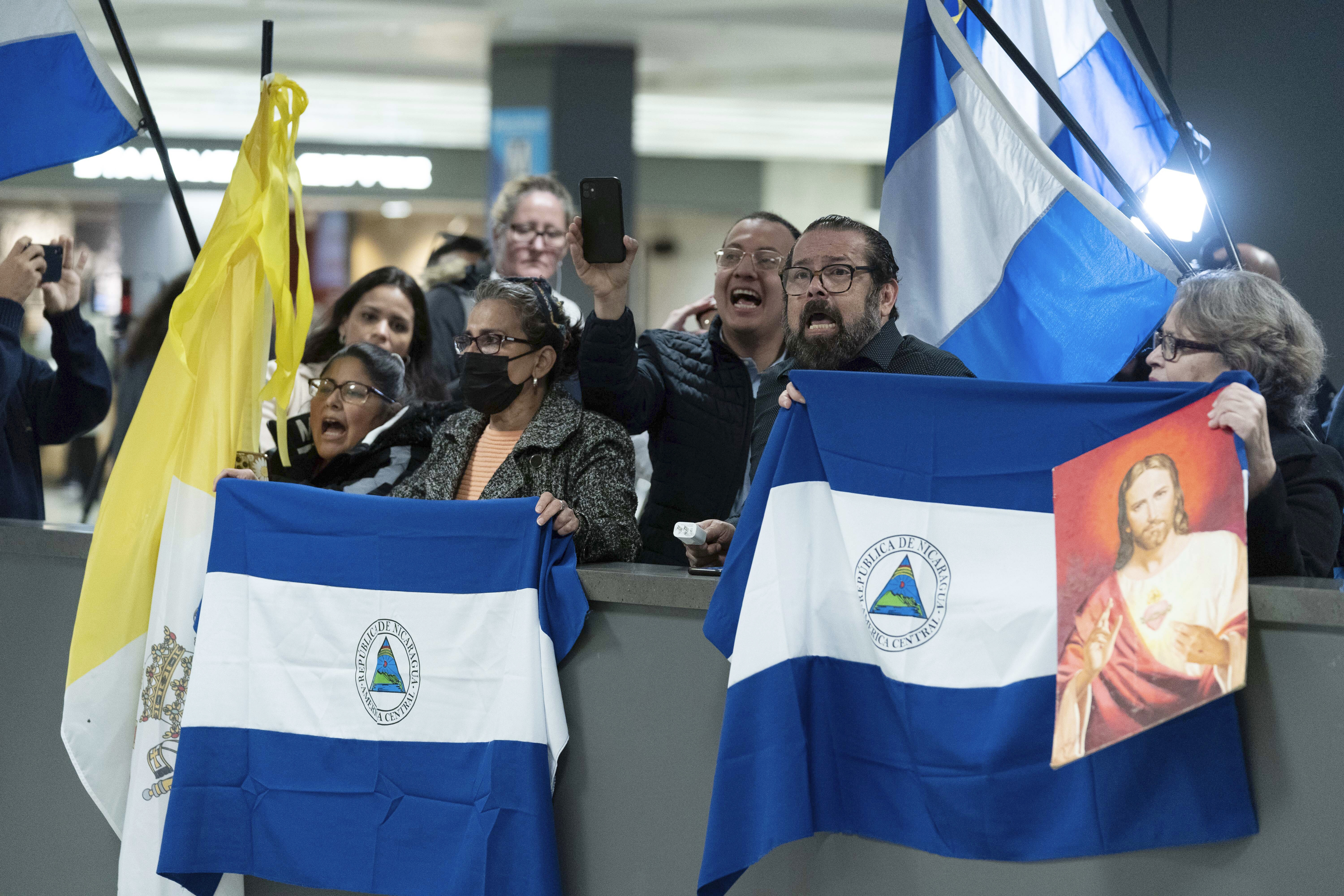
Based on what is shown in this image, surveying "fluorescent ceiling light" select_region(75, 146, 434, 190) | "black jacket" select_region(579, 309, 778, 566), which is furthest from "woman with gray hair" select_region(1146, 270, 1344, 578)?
"fluorescent ceiling light" select_region(75, 146, 434, 190)

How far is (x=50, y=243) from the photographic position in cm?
376

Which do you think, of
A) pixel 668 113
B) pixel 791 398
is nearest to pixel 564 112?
pixel 668 113

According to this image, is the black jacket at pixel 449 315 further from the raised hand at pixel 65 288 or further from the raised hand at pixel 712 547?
the raised hand at pixel 712 547

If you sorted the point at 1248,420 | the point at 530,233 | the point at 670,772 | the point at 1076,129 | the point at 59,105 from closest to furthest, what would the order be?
the point at 1248,420 < the point at 670,772 < the point at 1076,129 < the point at 59,105 < the point at 530,233

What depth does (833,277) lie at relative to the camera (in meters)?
2.68

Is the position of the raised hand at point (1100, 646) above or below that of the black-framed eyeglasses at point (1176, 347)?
below

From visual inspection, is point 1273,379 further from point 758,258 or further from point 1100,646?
point 758,258

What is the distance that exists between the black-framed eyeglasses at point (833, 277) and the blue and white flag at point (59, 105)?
196cm

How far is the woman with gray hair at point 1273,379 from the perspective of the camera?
221cm

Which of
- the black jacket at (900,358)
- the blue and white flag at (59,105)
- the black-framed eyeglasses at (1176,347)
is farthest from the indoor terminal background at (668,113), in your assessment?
the blue and white flag at (59,105)

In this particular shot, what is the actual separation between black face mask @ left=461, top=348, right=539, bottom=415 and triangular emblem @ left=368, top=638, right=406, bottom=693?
0.57 meters

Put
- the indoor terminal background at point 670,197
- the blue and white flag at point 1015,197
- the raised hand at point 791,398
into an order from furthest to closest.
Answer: the blue and white flag at point 1015,197, the raised hand at point 791,398, the indoor terminal background at point 670,197

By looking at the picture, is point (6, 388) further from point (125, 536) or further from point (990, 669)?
point (990, 669)

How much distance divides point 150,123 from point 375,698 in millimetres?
1786
